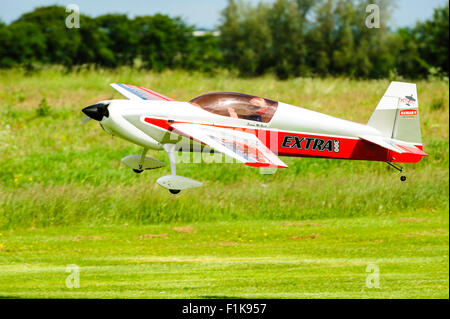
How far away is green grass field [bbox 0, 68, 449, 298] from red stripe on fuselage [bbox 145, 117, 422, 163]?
511 cm

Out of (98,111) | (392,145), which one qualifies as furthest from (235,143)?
(392,145)

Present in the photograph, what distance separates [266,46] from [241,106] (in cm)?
1395

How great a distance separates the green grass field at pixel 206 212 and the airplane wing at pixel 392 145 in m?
4.91

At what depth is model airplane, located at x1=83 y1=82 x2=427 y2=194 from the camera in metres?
12.6

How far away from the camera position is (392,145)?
13828 mm

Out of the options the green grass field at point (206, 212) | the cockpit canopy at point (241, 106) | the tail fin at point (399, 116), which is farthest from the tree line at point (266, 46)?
the cockpit canopy at point (241, 106)

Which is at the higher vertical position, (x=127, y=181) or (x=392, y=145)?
(x=392, y=145)

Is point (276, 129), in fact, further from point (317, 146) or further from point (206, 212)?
point (206, 212)

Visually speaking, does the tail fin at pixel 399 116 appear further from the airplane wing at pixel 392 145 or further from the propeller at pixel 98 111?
the propeller at pixel 98 111

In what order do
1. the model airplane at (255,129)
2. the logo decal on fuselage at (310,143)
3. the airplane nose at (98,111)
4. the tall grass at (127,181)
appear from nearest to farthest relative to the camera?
the model airplane at (255,129) < the logo decal on fuselage at (310,143) < the airplane nose at (98,111) < the tall grass at (127,181)

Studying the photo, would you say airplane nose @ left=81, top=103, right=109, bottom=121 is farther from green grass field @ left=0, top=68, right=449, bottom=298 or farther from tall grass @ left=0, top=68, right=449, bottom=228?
tall grass @ left=0, top=68, right=449, bottom=228

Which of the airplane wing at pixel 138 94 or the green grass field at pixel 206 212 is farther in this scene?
the green grass field at pixel 206 212

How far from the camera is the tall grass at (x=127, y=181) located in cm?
3484
